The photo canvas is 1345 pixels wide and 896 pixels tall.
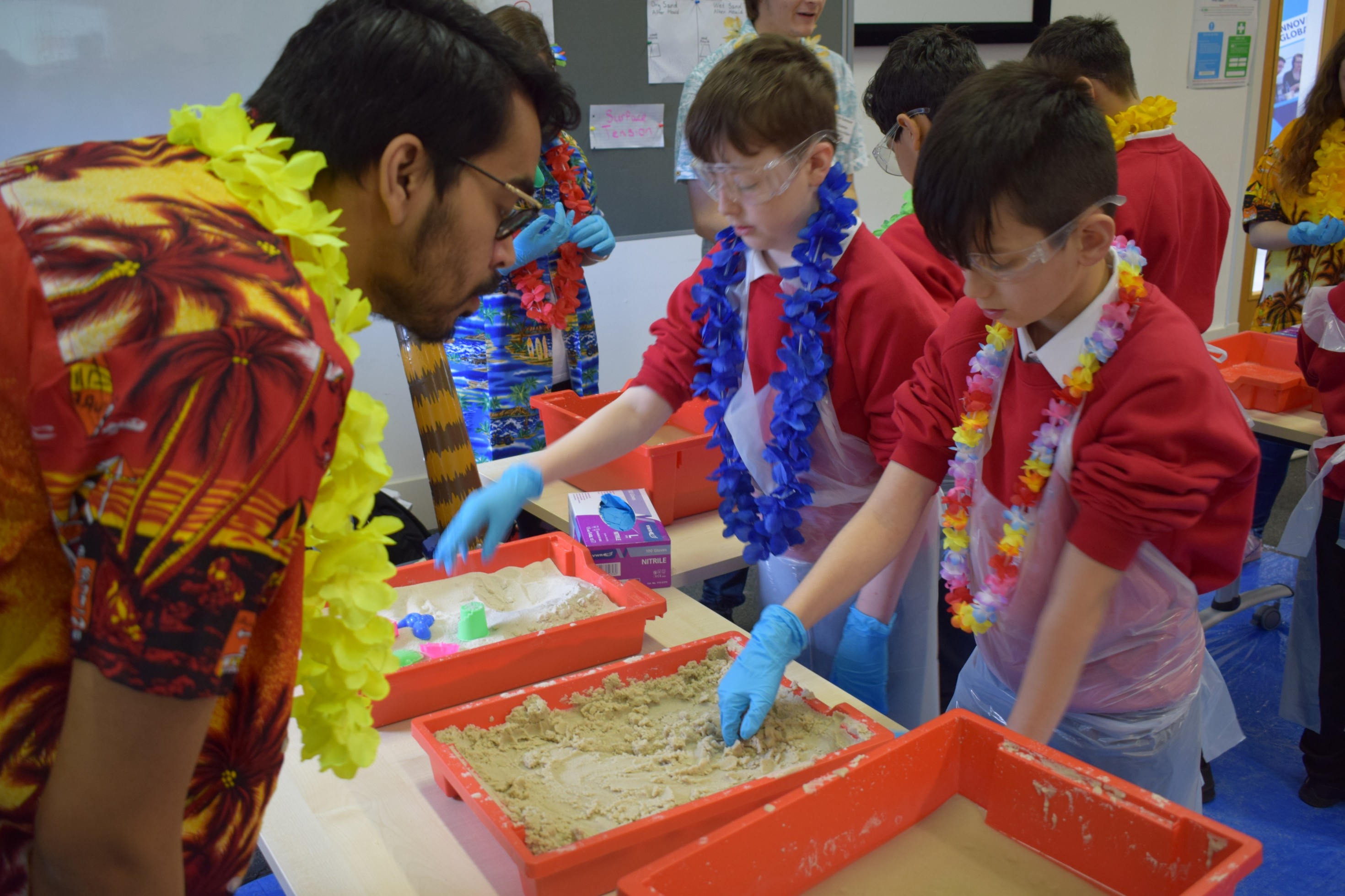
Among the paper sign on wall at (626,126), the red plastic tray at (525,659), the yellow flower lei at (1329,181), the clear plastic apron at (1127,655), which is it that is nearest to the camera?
the clear plastic apron at (1127,655)

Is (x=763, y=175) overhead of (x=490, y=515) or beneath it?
overhead

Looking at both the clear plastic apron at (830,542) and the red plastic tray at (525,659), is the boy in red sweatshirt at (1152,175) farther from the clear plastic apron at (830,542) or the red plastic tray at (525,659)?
the red plastic tray at (525,659)

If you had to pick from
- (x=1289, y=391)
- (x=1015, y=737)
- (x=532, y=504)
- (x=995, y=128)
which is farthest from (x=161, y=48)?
(x=1289, y=391)

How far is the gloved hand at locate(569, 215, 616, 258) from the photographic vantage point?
9.36 ft

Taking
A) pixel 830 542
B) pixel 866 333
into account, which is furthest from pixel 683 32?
pixel 830 542

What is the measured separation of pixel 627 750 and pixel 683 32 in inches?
133

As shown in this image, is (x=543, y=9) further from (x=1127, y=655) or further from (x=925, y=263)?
(x=1127, y=655)

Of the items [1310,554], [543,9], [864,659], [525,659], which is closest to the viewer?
[525,659]

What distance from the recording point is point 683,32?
3.99 m

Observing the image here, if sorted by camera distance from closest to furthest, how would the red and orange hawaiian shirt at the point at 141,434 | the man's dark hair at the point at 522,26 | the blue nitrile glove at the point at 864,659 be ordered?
the red and orange hawaiian shirt at the point at 141,434 → the blue nitrile glove at the point at 864,659 → the man's dark hair at the point at 522,26

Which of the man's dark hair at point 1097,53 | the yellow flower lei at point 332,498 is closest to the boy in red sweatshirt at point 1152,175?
the man's dark hair at point 1097,53

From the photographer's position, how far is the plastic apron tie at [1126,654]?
51.9 inches

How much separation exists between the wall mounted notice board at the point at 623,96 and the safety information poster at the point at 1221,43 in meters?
3.70

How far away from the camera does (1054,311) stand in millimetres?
1306
